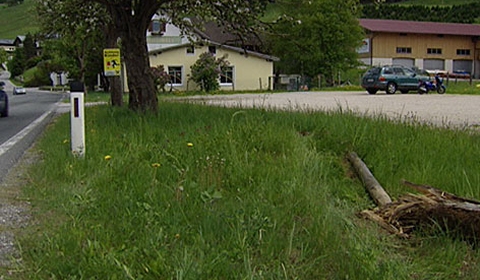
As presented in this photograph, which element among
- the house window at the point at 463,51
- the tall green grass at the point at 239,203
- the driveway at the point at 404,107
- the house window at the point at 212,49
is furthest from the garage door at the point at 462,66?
the tall green grass at the point at 239,203

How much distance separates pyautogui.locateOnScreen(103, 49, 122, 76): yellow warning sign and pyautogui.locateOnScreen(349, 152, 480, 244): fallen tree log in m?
7.85

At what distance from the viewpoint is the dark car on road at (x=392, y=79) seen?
31.1 m

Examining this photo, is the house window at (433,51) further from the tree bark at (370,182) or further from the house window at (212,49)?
the tree bark at (370,182)

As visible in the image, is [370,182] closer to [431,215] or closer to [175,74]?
[431,215]

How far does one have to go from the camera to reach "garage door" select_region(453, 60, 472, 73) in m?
67.8

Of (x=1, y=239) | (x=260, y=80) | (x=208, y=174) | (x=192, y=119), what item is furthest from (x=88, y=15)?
(x=260, y=80)

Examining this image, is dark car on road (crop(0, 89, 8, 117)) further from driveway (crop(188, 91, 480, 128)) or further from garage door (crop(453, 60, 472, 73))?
garage door (crop(453, 60, 472, 73))

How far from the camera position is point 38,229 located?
4297 millimetres

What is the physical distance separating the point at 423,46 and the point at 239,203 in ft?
217

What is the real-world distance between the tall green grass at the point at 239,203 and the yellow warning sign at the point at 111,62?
145 inches

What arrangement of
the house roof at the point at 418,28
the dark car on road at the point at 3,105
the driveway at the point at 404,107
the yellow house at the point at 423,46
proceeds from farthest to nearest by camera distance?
the yellow house at the point at 423,46 → the house roof at the point at 418,28 → the dark car on road at the point at 3,105 → the driveway at the point at 404,107

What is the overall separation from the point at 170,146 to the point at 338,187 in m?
2.31

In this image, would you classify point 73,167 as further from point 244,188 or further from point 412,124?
point 412,124

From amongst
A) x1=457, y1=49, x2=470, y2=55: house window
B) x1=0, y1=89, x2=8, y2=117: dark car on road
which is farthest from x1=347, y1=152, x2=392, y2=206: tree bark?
x1=457, y1=49, x2=470, y2=55: house window
